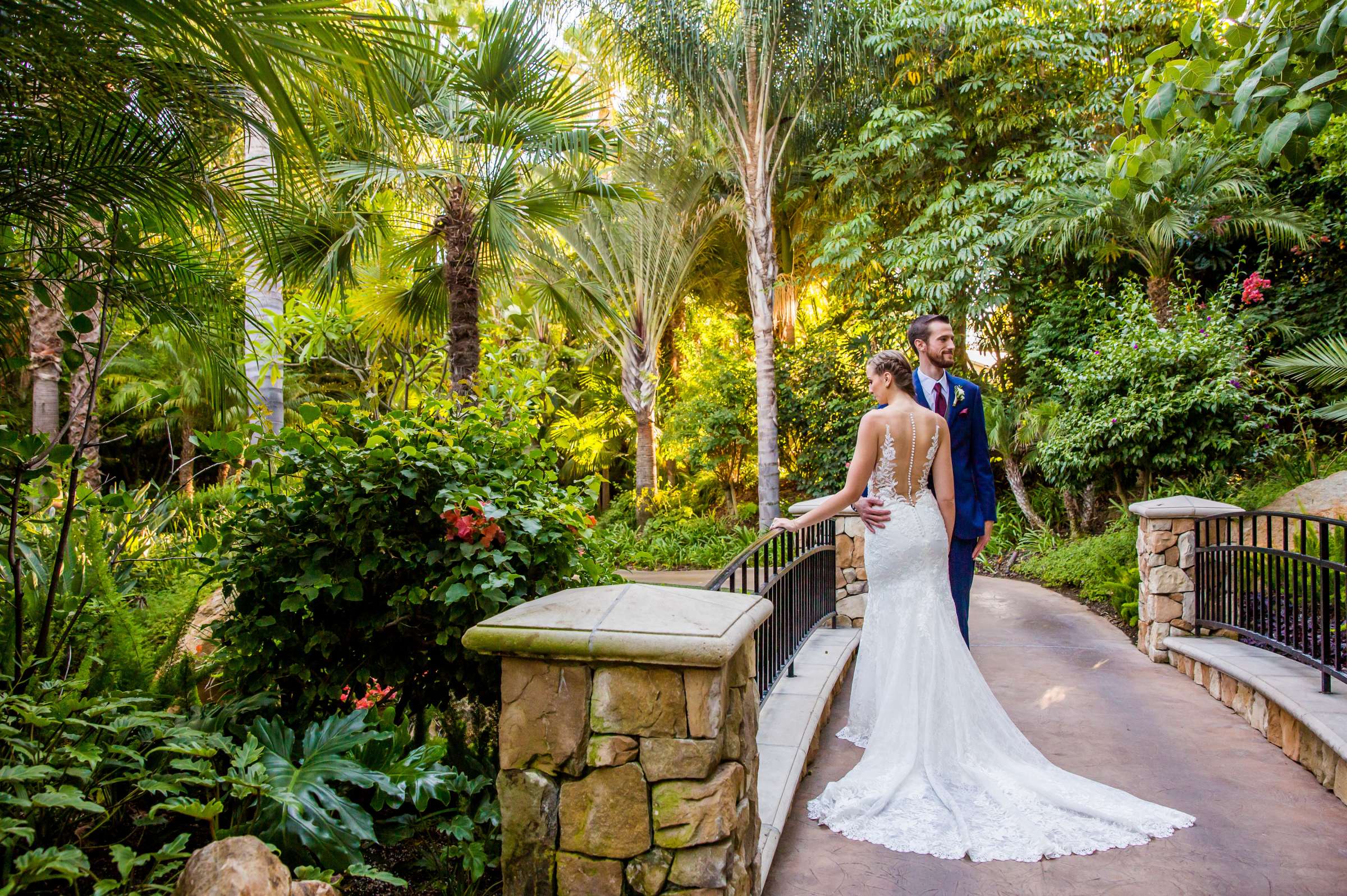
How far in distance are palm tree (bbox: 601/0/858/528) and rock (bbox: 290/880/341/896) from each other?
35.7ft

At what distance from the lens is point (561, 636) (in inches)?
87.3

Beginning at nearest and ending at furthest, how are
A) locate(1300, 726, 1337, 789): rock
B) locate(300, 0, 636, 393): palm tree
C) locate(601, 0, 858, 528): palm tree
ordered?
locate(1300, 726, 1337, 789): rock < locate(300, 0, 636, 393): palm tree < locate(601, 0, 858, 528): palm tree

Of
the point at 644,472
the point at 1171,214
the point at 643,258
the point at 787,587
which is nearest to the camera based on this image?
the point at 787,587

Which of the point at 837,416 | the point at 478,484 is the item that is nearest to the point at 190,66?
the point at 478,484

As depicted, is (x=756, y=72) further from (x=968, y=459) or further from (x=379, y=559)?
(x=379, y=559)

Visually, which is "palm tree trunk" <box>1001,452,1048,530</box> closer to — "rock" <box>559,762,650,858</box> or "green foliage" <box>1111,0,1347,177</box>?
"green foliage" <box>1111,0,1347,177</box>

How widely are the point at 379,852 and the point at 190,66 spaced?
267cm

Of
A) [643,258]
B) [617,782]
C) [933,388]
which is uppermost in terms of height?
[643,258]

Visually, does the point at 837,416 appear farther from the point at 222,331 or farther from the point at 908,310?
the point at 222,331

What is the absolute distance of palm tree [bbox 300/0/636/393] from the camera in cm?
685

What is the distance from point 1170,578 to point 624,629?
17.9ft

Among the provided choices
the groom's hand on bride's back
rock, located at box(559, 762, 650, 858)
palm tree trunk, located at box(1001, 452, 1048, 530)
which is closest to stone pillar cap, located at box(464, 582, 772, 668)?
rock, located at box(559, 762, 650, 858)

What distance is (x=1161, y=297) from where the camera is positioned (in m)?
10.8

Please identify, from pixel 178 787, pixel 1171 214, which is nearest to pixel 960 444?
pixel 178 787
